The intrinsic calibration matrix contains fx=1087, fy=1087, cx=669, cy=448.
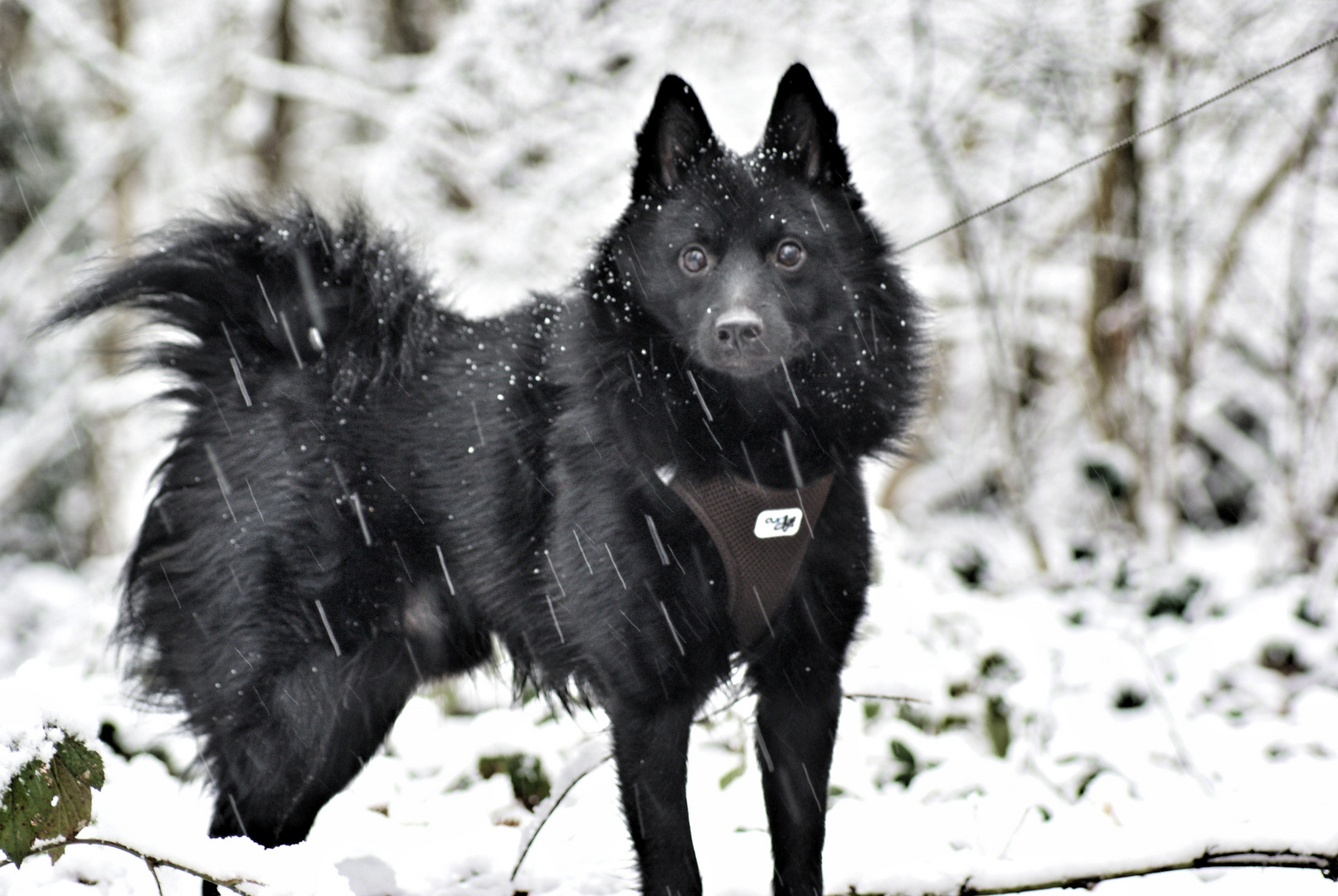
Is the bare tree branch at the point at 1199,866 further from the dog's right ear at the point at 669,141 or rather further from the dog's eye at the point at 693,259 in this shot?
the dog's right ear at the point at 669,141

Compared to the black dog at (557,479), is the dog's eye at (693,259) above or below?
above

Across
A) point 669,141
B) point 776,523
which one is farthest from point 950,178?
point 776,523

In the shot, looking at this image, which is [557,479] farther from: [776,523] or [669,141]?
[669,141]

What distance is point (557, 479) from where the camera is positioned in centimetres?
238

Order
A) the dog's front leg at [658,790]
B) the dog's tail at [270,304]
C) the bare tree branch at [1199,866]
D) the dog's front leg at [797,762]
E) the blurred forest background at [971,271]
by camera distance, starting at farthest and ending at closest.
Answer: the blurred forest background at [971,271] → the dog's tail at [270,304] → the dog's front leg at [797,762] → the dog's front leg at [658,790] → the bare tree branch at [1199,866]

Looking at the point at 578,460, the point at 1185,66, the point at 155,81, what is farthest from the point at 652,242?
the point at 155,81

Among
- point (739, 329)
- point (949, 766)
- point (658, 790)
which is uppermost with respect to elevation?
point (739, 329)

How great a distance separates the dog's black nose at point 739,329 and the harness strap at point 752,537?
28 cm

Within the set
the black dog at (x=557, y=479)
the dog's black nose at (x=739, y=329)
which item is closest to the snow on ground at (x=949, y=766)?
the black dog at (x=557, y=479)

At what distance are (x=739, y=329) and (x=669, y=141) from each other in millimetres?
567

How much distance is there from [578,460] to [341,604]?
69 centimetres

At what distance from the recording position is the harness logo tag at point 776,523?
7.23 ft

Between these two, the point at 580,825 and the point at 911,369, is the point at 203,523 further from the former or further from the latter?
the point at 911,369

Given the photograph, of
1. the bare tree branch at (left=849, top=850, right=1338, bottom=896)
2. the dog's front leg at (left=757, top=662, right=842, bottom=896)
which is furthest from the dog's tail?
the bare tree branch at (left=849, top=850, right=1338, bottom=896)
